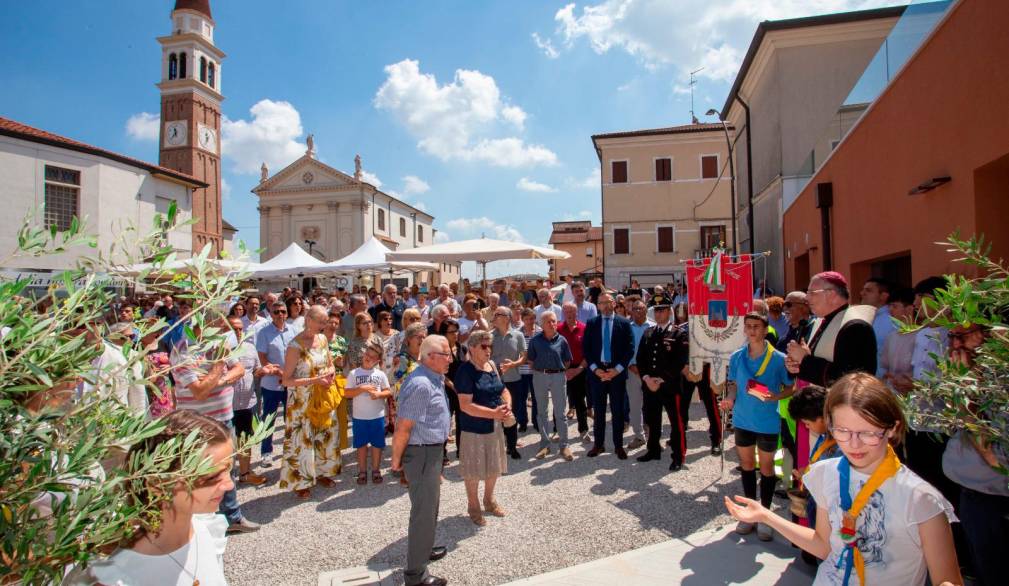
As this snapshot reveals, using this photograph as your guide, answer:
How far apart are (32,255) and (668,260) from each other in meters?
32.0

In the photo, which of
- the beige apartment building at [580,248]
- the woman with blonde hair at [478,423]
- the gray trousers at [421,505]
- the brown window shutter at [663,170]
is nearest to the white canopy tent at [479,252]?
the woman with blonde hair at [478,423]

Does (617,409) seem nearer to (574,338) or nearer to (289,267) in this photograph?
(574,338)

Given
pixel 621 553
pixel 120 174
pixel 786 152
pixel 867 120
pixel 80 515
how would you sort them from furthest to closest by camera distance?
pixel 120 174
pixel 786 152
pixel 867 120
pixel 621 553
pixel 80 515

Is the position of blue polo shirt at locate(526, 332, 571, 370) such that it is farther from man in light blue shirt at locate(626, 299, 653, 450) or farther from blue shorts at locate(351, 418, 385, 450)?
blue shorts at locate(351, 418, 385, 450)

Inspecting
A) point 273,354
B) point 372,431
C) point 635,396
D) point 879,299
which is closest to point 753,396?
point 879,299

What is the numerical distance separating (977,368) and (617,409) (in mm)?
5593

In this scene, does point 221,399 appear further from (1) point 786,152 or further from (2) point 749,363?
(1) point 786,152

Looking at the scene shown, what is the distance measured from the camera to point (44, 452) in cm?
115

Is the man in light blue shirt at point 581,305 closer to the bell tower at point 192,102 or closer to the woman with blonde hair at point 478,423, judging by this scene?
the woman with blonde hair at point 478,423

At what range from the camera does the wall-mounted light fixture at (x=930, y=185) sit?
557 cm

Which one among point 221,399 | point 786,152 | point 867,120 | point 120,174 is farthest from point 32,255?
point 120,174

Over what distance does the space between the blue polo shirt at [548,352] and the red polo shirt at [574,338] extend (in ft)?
1.92

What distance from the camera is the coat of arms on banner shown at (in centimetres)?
652

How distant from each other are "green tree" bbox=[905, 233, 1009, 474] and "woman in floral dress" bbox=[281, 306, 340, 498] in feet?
17.3
